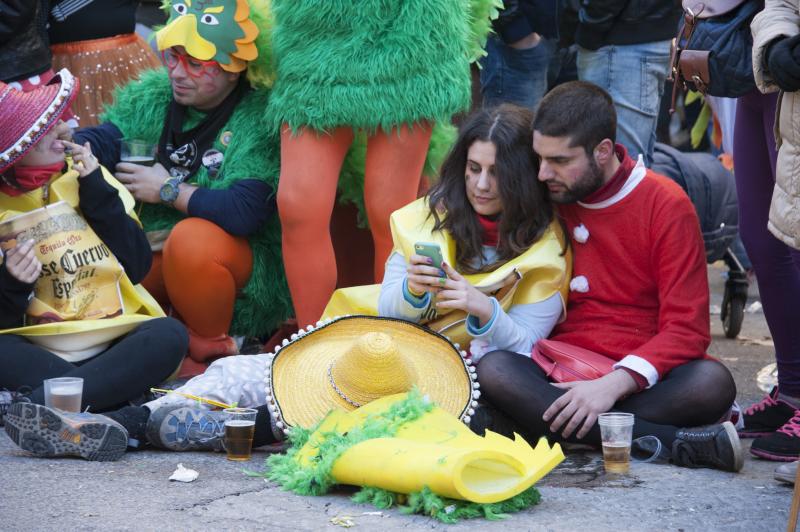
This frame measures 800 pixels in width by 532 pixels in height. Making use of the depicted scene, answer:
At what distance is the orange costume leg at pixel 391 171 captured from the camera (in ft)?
13.6

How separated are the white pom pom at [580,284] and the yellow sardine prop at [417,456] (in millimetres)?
729

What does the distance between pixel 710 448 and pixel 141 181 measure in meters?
2.20

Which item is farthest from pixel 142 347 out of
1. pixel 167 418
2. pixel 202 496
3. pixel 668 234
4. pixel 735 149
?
pixel 735 149

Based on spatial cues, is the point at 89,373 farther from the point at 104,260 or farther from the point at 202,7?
the point at 202,7

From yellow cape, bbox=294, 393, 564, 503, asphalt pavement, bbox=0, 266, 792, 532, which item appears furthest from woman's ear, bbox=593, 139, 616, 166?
yellow cape, bbox=294, 393, 564, 503

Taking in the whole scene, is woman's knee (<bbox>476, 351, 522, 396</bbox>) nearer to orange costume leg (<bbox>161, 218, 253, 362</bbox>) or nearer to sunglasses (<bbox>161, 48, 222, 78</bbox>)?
orange costume leg (<bbox>161, 218, 253, 362</bbox>)

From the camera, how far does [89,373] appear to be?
374 cm

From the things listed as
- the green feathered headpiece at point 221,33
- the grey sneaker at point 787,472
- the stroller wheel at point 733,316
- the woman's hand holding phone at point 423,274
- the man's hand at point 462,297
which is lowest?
the stroller wheel at point 733,316

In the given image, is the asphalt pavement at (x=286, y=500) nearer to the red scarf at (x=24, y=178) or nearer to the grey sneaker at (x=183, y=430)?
the grey sneaker at (x=183, y=430)

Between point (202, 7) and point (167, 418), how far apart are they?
1.62m

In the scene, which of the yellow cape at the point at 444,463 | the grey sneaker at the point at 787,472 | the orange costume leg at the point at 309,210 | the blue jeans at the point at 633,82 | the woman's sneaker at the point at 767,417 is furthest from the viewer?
the blue jeans at the point at 633,82

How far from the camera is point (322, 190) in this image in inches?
164

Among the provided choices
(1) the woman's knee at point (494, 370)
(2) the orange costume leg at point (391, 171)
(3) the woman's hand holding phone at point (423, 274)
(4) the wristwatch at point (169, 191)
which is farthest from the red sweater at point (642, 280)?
(4) the wristwatch at point (169, 191)

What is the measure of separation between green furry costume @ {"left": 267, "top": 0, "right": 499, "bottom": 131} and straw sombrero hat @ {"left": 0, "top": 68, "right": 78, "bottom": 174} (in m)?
0.77
